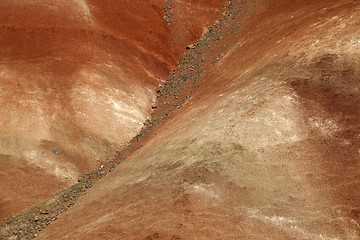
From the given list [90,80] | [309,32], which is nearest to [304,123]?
[309,32]

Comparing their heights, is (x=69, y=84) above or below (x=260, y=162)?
above

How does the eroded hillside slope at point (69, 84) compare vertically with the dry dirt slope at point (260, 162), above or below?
above

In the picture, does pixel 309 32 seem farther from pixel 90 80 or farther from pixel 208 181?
pixel 90 80

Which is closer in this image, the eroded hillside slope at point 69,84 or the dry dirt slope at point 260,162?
the dry dirt slope at point 260,162

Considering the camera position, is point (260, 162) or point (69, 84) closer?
point (260, 162)
